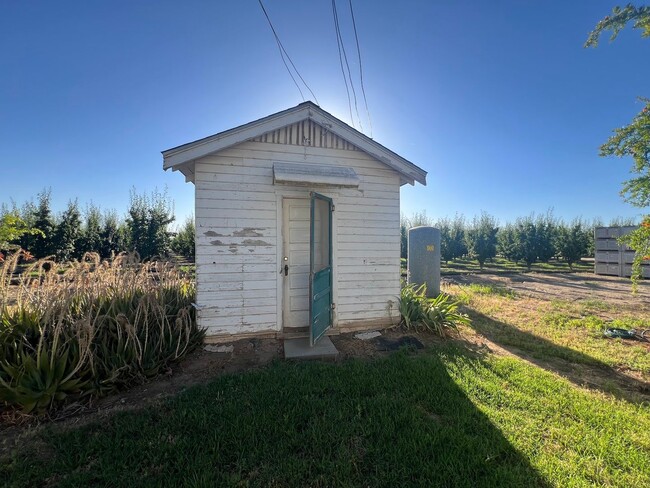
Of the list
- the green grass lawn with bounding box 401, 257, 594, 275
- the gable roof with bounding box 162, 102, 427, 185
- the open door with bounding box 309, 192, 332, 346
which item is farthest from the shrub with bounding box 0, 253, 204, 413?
the green grass lawn with bounding box 401, 257, 594, 275

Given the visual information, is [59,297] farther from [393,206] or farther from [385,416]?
[393,206]

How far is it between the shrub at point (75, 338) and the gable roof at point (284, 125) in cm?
172

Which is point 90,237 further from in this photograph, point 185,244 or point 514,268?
point 514,268

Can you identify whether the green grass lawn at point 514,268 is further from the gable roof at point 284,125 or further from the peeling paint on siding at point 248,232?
the peeling paint on siding at point 248,232

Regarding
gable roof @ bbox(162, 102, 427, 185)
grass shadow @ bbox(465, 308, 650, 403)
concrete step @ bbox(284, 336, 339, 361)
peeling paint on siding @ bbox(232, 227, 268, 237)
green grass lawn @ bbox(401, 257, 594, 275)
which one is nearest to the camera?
grass shadow @ bbox(465, 308, 650, 403)

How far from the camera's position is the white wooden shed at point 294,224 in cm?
440

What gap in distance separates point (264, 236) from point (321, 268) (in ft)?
3.77

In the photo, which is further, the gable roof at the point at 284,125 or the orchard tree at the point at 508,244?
the orchard tree at the point at 508,244

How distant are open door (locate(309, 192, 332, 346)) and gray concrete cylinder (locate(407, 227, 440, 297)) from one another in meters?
4.79

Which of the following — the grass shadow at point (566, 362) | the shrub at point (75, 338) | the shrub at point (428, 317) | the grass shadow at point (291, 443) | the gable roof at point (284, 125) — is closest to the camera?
the grass shadow at point (291, 443)

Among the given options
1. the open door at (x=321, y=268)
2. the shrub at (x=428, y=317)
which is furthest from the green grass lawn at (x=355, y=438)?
the shrub at (x=428, y=317)

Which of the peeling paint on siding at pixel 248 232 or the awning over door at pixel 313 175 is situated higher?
the awning over door at pixel 313 175

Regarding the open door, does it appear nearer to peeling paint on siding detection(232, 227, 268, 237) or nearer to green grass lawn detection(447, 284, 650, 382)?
peeling paint on siding detection(232, 227, 268, 237)

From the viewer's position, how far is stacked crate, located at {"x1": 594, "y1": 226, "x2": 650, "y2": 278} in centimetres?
1372
